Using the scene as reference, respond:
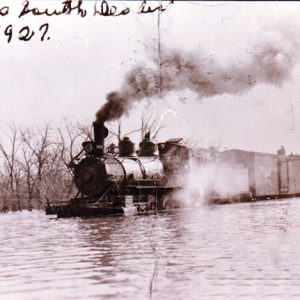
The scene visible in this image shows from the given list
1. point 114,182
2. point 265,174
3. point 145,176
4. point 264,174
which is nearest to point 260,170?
point 264,174

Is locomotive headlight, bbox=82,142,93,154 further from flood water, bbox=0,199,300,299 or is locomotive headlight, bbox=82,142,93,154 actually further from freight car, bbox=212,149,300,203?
freight car, bbox=212,149,300,203

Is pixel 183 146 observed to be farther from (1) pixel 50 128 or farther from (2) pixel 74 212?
(1) pixel 50 128

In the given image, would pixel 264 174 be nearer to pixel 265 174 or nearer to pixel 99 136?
pixel 265 174

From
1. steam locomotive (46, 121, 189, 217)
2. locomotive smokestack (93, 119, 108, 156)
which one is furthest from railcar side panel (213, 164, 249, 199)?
locomotive smokestack (93, 119, 108, 156)

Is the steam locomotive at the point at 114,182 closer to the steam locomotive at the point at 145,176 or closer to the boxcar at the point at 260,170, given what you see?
the steam locomotive at the point at 145,176

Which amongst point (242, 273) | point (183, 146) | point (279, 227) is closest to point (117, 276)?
point (242, 273)

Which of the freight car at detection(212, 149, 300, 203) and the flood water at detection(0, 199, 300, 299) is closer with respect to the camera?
the flood water at detection(0, 199, 300, 299)
